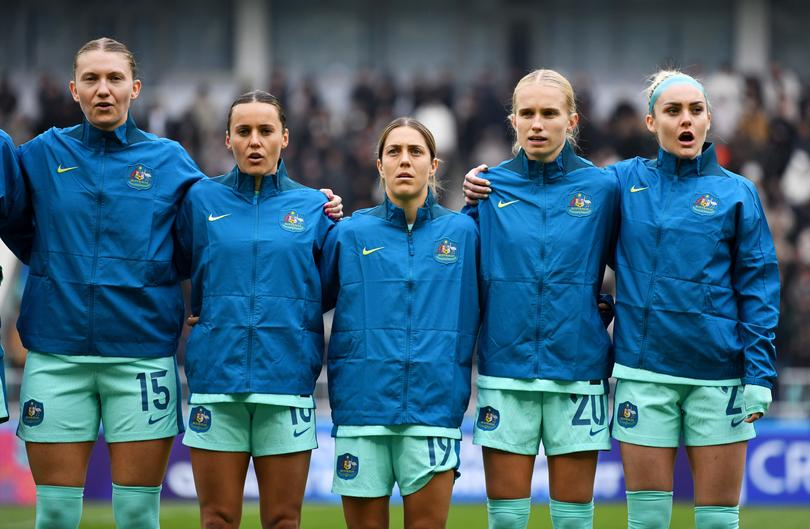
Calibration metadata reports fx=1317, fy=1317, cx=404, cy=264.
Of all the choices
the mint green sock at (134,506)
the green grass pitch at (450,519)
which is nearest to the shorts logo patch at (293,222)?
the mint green sock at (134,506)

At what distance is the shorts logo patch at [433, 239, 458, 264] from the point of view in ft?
19.7

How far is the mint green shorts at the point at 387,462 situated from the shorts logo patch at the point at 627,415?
0.78 meters

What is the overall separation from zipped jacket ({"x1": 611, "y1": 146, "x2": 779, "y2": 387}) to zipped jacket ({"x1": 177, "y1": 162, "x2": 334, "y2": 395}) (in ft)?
4.80

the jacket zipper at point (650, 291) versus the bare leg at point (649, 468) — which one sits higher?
the jacket zipper at point (650, 291)

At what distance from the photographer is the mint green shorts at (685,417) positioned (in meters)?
5.97

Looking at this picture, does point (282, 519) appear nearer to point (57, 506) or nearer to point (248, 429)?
point (248, 429)

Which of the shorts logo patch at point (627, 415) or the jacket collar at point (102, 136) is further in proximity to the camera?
the jacket collar at point (102, 136)


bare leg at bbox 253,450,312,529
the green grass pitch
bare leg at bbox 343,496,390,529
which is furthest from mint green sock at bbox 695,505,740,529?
the green grass pitch

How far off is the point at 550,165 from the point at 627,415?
3.98 ft

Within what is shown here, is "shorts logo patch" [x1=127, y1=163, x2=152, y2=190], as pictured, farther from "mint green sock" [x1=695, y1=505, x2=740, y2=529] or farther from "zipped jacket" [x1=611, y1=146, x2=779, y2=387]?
"mint green sock" [x1=695, y1=505, x2=740, y2=529]

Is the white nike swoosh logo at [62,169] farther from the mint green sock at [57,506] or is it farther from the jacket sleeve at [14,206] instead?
the mint green sock at [57,506]

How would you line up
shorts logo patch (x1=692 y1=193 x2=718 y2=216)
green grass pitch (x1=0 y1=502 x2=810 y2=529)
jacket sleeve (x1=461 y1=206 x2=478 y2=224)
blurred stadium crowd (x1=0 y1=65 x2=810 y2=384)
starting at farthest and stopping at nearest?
blurred stadium crowd (x1=0 y1=65 x2=810 y2=384) < green grass pitch (x1=0 y1=502 x2=810 y2=529) < jacket sleeve (x1=461 y1=206 x2=478 y2=224) < shorts logo patch (x1=692 y1=193 x2=718 y2=216)

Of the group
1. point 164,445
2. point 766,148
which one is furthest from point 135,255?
point 766,148

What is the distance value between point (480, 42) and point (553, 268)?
1534 centimetres
